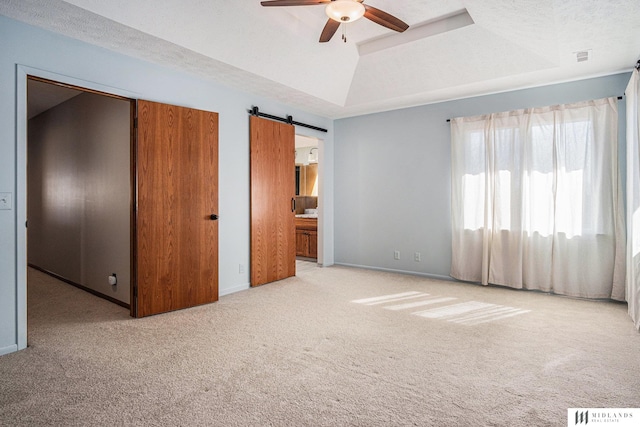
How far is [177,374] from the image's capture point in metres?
2.34

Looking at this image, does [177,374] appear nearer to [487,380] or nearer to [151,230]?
[151,230]

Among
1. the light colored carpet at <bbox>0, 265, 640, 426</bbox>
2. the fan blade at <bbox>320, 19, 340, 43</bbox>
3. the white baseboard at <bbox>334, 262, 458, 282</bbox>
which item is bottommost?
the light colored carpet at <bbox>0, 265, 640, 426</bbox>

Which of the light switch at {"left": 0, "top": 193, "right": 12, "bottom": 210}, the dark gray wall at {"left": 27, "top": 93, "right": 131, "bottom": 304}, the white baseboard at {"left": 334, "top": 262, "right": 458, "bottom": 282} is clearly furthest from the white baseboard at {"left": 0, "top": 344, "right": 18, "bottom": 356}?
the white baseboard at {"left": 334, "top": 262, "right": 458, "bottom": 282}

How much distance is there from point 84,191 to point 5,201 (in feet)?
6.58

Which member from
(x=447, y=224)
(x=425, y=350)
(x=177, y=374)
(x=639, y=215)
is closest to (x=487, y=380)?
(x=425, y=350)

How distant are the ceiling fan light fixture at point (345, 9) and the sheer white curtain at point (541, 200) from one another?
9.15 ft

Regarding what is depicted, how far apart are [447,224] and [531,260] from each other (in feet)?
3.73

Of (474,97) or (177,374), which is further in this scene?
(474,97)

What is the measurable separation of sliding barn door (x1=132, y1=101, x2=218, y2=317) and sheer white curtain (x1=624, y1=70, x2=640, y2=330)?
161 inches

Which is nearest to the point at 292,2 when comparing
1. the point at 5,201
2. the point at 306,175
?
the point at 5,201

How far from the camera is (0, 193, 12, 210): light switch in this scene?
8.64 ft

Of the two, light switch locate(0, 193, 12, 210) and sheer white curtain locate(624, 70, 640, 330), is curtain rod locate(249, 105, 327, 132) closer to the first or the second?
light switch locate(0, 193, 12, 210)

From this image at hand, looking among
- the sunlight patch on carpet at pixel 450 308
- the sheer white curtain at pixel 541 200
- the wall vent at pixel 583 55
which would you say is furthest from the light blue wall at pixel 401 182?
the sunlight patch on carpet at pixel 450 308

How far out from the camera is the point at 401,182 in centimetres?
555
